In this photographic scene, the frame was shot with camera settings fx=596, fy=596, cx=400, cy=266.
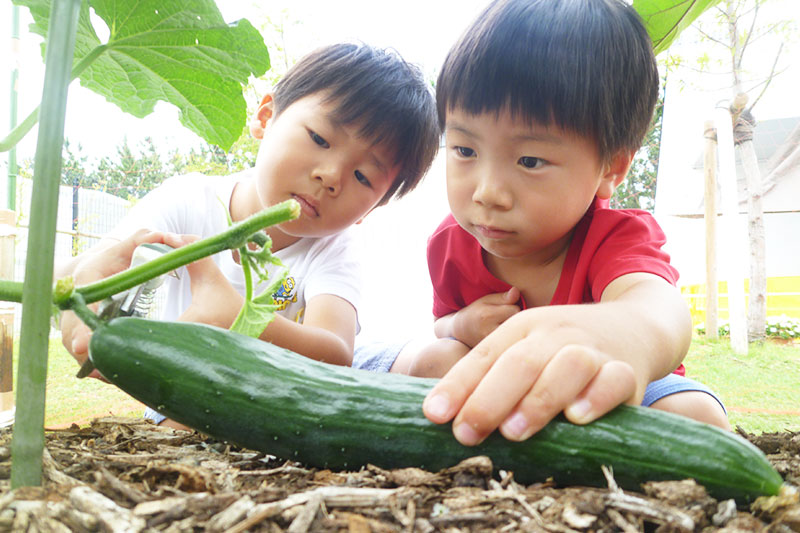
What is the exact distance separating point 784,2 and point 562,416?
12.7 feet

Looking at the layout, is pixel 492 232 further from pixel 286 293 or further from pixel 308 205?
pixel 286 293

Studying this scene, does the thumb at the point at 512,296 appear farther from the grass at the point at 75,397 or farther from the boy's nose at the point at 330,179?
the grass at the point at 75,397

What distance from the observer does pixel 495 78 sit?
0.91m

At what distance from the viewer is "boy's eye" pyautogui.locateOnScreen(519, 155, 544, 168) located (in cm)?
89

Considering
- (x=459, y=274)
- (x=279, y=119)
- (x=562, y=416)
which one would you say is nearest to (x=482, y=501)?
(x=562, y=416)

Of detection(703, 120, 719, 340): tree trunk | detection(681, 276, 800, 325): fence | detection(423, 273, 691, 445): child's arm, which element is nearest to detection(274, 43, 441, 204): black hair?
detection(423, 273, 691, 445): child's arm

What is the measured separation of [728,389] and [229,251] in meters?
1.94

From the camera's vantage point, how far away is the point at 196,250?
0.51 metres

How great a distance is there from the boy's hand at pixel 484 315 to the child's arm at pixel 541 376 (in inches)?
18.9

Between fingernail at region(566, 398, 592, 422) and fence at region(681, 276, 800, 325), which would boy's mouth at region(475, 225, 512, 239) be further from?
fence at region(681, 276, 800, 325)

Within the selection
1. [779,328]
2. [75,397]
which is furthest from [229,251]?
[779,328]

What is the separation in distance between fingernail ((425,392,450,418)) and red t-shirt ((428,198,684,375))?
482 millimetres

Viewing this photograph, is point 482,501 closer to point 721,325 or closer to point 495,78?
point 495,78

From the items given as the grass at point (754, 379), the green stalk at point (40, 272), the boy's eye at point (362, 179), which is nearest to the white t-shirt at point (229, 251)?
the boy's eye at point (362, 179)
